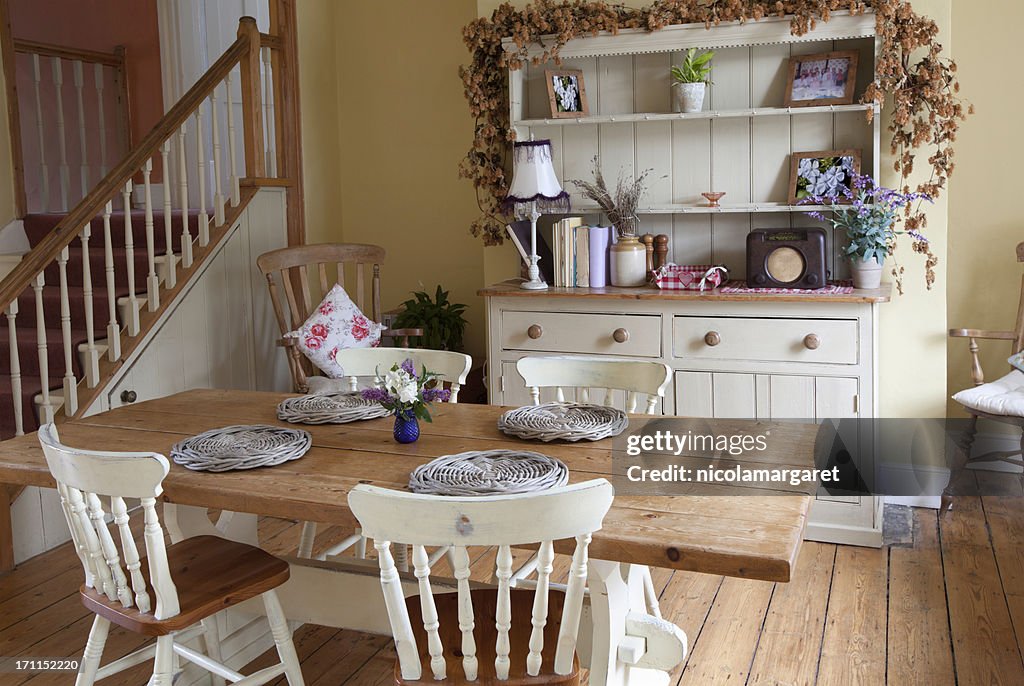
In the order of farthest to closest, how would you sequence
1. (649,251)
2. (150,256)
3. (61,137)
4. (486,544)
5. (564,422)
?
(61,137), (150,256), (649,251), (564,422), (486,544)

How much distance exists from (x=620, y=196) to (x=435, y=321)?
1162 mm

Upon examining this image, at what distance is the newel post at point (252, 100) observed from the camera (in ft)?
15.1

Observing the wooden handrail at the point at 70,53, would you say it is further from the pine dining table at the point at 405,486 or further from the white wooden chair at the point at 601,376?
the white wooden chair at the point at 601,376

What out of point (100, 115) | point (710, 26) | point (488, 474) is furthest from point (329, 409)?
point (100, 115)

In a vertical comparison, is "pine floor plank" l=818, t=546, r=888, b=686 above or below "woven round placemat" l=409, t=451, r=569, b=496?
below

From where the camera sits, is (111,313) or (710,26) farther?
(111,313)

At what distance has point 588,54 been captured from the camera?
399cm

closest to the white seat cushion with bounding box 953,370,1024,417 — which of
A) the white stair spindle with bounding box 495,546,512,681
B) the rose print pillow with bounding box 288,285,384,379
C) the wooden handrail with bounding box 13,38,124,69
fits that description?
the rose print pillow with bounding box 288,285,384,379

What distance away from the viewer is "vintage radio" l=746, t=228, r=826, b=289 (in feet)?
12.0

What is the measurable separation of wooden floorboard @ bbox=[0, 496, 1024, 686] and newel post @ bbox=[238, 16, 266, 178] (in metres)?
1.97

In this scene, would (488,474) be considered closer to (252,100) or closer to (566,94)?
(566,94)

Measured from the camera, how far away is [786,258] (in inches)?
146

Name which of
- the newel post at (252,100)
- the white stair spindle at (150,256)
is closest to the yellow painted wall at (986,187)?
the newel post at (252,100)

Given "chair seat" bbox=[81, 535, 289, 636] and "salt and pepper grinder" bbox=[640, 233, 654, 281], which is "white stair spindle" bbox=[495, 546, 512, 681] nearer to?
"chair seat" bbox=[81, 535, 289, 636]
